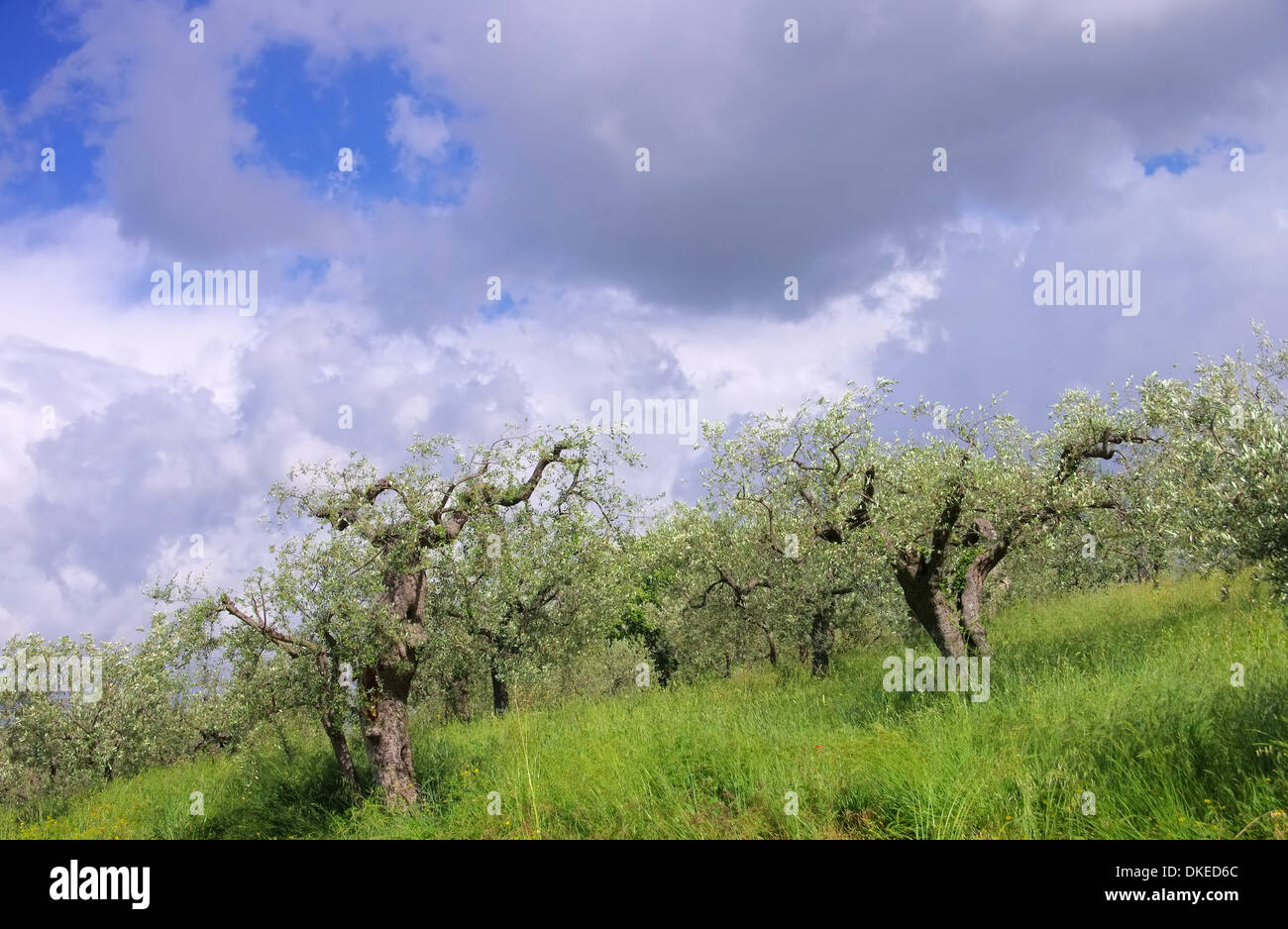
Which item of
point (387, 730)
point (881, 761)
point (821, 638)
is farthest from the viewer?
point (821, 638)

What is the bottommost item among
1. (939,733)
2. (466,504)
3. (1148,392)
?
(939,733)

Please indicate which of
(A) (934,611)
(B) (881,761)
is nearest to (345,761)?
(B) (881,761)

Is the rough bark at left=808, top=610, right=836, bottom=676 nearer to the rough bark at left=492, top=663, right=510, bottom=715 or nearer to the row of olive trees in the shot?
the row of olive trees

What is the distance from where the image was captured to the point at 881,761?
11.4 meters

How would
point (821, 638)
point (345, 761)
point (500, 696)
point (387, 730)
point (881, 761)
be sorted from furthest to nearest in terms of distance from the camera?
1. point (500, 696)
2. point (821, 638)
3. point (345, 761)
4. point (387, 730)
5. point (881, 761)

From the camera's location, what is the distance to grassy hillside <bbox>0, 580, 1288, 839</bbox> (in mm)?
9625

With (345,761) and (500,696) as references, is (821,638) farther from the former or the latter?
(345,761)

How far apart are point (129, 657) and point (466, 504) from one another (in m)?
21.1

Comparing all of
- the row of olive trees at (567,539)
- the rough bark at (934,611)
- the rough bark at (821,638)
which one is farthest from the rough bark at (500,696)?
the rough bark at (934,611)

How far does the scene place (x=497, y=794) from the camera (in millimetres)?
13297

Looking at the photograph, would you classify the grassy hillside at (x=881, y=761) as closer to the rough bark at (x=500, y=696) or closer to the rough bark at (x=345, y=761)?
the rough bark at (x=345, y=761)

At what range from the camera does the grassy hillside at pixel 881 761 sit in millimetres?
9625

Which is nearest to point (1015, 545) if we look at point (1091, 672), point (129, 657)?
point (1091, 672)
